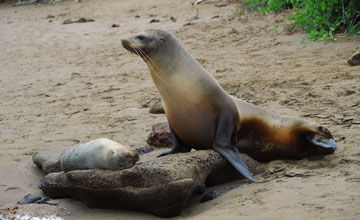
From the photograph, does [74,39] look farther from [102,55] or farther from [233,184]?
[233,184]

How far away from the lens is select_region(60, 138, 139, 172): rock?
3527mm

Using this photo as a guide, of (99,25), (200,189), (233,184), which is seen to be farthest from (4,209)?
(99,25)

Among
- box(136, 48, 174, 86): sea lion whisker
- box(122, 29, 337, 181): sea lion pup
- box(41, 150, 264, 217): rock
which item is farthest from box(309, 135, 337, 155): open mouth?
box(136, 48, 174, 86): sea lion whisker

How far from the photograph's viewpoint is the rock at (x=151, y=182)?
3.23m

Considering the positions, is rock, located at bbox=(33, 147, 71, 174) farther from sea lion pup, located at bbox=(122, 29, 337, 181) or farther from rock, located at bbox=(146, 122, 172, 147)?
sea lion pup, located at bbox=(122, 29, 337, 181)

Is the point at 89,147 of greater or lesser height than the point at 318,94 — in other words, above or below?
above

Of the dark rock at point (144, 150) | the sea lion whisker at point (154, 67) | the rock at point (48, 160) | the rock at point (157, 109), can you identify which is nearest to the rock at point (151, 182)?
the rock at point (48, 160)

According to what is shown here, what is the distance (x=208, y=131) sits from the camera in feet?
12.7

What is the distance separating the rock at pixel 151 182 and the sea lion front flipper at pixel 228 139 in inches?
2.5

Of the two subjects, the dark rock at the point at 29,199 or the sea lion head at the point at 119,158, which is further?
the dark rock at the point at 29,199

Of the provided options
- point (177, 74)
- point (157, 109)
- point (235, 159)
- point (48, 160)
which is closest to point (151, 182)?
point (235, 159)

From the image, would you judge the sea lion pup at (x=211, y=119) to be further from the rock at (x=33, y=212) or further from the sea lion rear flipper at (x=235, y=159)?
the rock at (x=33, y=212)

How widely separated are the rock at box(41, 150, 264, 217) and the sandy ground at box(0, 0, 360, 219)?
9 cm

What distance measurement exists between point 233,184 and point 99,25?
373 inches
